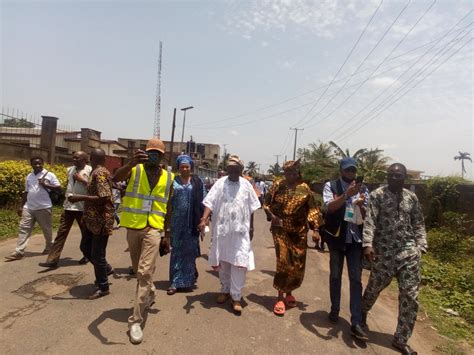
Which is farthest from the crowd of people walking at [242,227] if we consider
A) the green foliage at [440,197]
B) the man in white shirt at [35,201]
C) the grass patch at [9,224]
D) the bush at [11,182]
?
the green foliage at [440,197]

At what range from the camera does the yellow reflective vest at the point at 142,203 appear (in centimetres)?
427

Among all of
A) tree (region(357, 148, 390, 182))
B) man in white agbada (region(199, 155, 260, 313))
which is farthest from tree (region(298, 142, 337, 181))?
man in white agbada (region(199, 155, 260, 313))

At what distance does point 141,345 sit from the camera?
3.69 metres

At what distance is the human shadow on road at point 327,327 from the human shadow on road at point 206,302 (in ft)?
2.85

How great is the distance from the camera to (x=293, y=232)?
5133 mm

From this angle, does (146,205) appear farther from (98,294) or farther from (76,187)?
(76,187)

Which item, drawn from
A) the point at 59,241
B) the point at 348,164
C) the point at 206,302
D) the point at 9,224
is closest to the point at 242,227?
the point at 206,302

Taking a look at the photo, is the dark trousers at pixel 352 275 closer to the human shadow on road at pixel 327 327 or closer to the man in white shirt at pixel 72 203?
the human shadow on road at pixel 327 327

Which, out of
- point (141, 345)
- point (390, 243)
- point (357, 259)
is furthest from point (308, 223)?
point (141, 345)

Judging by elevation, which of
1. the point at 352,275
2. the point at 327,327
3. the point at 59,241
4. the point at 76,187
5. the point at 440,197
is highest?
the point at 440,197

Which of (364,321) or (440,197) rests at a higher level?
(440,197)

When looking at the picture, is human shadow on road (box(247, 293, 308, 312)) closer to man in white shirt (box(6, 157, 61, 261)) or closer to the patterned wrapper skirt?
the patterned wrapper skirt

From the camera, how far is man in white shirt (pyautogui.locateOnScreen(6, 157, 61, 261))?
6.64 meters

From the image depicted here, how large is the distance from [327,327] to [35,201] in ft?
17.4
